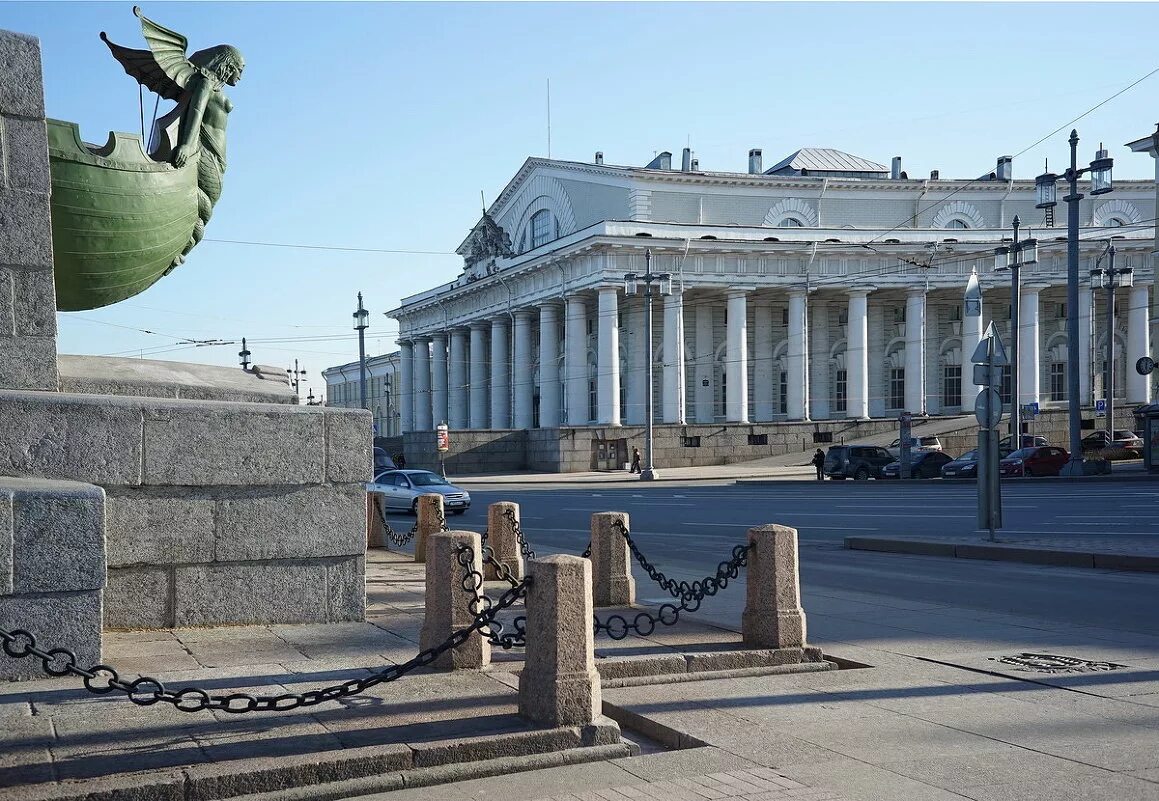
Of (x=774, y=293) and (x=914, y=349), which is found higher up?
(x=774, y=293)

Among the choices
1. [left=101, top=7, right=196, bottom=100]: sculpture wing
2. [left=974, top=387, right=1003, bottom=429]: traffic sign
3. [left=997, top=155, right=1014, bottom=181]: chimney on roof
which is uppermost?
[left=997, top=155, right=1014, bottom=181]: chimney on roof

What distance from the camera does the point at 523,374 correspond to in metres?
66.6

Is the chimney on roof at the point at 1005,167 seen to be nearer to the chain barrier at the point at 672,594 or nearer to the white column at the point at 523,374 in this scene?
the white column at the point at 523,374

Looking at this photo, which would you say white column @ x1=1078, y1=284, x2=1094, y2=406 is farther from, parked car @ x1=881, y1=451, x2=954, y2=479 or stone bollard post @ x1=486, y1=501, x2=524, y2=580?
stone bollard post @ x1=486, y1=501, x2=524, y2=580

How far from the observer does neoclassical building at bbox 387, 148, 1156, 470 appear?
5984 cm

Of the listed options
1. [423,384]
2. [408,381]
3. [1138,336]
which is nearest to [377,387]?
[408,381]

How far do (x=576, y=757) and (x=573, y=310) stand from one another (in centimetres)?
5600

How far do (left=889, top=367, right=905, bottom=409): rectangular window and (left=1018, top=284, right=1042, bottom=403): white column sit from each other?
6631mm

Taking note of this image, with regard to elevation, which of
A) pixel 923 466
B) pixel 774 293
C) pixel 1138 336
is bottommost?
pixel 923 466

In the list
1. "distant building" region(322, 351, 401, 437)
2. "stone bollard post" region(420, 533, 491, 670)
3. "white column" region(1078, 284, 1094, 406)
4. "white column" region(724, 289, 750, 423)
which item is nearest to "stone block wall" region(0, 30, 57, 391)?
"stone bollard post" region(420, 533, 491, 670)

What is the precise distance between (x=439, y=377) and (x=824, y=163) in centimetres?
2929

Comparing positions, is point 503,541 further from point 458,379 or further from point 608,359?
point 458,379

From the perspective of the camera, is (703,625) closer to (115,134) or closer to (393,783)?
(393,783)

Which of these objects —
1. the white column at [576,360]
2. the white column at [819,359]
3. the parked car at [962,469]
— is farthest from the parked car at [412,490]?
the white column at [819,359]
